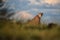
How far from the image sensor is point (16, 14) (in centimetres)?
172

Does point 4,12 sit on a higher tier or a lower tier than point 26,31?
higher

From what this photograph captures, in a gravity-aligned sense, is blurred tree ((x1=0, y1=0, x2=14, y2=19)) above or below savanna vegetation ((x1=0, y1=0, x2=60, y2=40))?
above

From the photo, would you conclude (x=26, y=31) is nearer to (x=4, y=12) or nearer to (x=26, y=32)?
(x=26, y=32)

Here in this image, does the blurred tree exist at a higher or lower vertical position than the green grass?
higher

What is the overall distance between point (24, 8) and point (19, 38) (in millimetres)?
308

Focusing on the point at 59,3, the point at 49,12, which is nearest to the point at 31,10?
the point at 49,12

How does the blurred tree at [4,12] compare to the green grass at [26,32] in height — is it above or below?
above

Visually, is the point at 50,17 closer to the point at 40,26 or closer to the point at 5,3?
the point at 40,26

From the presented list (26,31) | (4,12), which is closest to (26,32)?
(26,31)

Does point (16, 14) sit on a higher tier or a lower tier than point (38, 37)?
higher

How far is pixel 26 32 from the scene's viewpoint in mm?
1672

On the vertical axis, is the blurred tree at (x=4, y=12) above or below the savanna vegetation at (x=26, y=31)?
above

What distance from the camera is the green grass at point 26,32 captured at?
1650 millimetres

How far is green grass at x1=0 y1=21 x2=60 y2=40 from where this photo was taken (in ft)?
5.41
